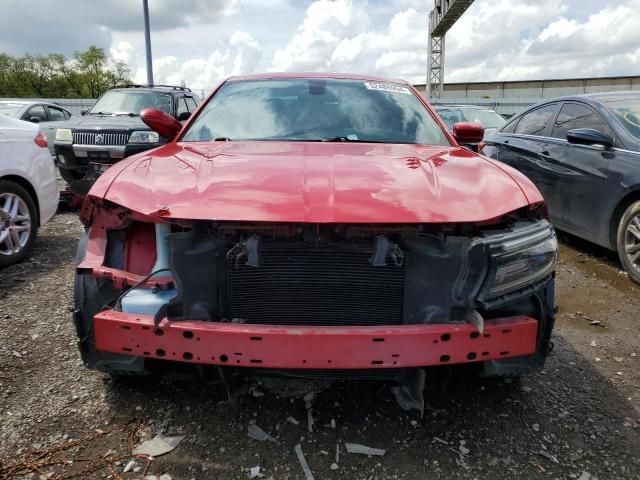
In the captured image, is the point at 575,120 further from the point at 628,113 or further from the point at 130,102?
the point at 130,102

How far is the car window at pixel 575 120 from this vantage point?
4.81 metres

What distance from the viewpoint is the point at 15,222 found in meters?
4.74

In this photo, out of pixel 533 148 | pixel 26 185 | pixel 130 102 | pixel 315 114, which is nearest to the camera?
pixel 315 114

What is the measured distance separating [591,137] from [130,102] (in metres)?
7.68

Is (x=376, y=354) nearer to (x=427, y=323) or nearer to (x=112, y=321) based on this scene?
(x=427, y=323)

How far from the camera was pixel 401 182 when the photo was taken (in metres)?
Result: 2.16

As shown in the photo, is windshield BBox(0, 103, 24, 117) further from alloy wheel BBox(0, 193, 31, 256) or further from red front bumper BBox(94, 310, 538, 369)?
red front bumper BBox(94, 310, 538, 369)

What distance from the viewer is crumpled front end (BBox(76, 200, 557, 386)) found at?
189 centimetres

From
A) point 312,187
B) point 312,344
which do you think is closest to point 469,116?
point 312,187

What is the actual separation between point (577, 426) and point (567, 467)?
1.07 ft

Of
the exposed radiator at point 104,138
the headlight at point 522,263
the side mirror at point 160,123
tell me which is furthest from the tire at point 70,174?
the headlight at point 522,263

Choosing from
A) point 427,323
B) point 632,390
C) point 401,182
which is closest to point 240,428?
point 427,323

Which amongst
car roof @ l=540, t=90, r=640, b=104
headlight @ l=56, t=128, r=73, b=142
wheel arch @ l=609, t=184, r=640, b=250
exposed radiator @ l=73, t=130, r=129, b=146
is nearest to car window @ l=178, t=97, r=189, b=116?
exposed radiator @ l=73, t=130, r=129, b=146

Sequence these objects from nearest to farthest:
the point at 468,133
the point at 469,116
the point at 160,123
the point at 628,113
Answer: the point at 160,123 < the point at 468,133 < the point at 628,113 < the point at 469,116
